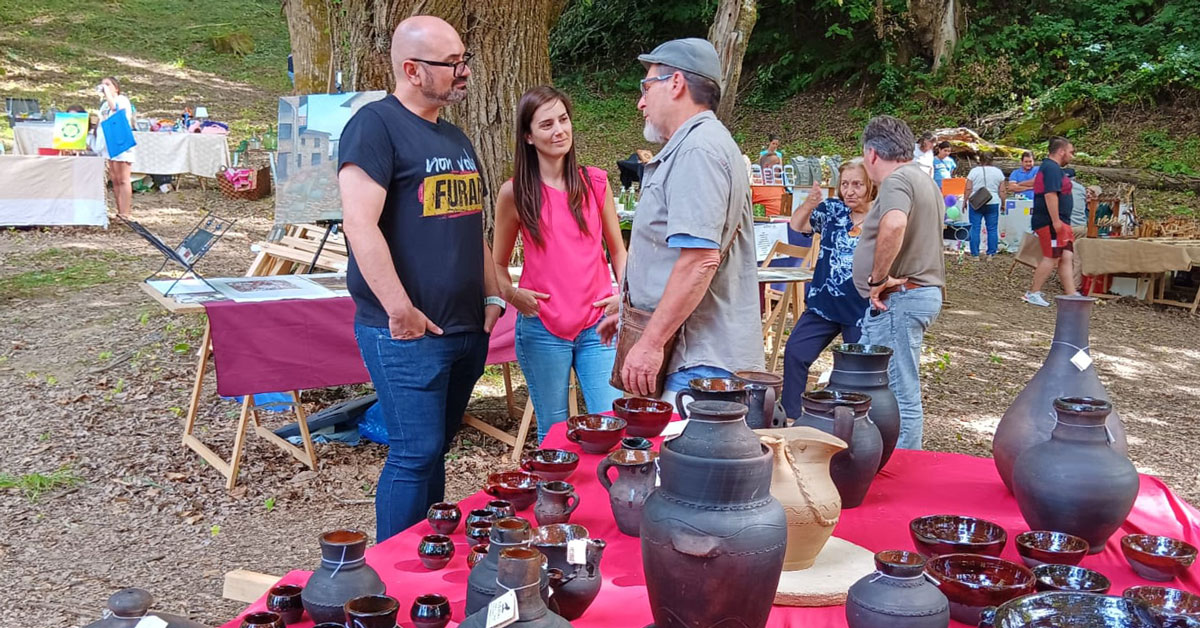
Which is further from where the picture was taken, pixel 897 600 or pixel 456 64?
pixel 456 64

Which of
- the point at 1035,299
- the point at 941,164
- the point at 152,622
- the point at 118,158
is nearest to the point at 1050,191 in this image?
the point at 1035,299

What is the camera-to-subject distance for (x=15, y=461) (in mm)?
4750

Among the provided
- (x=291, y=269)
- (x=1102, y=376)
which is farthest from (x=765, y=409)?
(x=1102, y=376)

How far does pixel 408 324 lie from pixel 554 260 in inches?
40.2

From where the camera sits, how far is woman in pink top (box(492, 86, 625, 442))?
349cm

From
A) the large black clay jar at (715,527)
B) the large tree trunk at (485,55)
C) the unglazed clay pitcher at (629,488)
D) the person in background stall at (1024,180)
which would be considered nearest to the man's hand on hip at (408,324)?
the unglazed clay pitcher at (629,488)

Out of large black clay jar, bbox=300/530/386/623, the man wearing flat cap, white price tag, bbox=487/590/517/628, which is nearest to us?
white price tag, bbox=487/590/517/628

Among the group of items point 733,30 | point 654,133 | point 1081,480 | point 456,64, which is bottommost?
point 1081,480

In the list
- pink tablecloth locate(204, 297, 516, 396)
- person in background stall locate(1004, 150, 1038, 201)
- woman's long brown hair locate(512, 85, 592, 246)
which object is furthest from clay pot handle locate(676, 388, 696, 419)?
person in background stall locate(1004, 150, 1038, 201)

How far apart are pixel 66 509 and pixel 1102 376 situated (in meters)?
A: 6.78

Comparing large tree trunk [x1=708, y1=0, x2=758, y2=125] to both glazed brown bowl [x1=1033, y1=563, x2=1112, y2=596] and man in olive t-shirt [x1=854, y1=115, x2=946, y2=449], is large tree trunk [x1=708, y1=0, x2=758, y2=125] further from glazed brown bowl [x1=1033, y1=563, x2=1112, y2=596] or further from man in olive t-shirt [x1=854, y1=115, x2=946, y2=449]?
glazed brown bowl [x1=1033, y1=563, x2=1112, y2=596]

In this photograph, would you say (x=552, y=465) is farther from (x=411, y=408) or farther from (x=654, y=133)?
(x=654, y=133)

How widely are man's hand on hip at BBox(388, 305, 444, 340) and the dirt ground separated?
140cm

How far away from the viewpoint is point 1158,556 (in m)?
1.87
